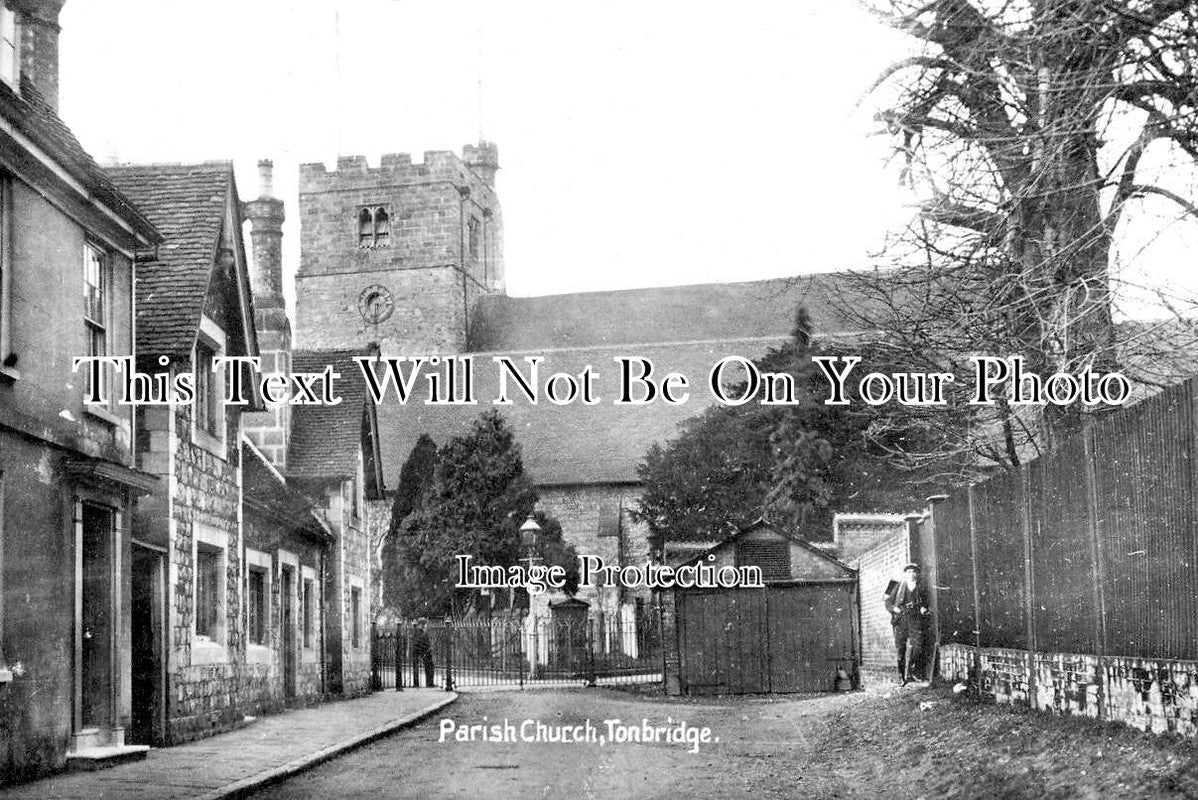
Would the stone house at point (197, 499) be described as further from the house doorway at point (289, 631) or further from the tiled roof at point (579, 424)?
the tiled roof at point (579, 424)

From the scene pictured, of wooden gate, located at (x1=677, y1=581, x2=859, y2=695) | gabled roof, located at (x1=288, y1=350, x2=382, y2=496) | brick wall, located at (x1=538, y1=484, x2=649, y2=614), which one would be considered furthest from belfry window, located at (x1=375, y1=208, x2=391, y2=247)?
wooden gate, located at (x1=677, y1=581, x2=859, y2=695)

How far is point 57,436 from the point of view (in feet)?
37.8

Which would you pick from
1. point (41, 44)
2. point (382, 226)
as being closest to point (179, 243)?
point (41, 44)

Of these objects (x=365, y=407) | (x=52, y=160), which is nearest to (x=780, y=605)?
(x=365, y=407)

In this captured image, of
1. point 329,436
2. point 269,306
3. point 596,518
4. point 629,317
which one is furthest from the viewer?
point 629,317

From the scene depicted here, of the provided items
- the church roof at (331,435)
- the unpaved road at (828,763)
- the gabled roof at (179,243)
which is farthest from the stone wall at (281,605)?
the unpaved road at (828,763)

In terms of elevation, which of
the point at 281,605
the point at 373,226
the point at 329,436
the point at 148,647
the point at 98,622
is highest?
the point at 373,226

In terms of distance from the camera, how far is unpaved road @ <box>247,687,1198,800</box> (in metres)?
8.04

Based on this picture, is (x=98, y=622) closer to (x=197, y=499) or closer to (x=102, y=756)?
(x=102, y=756)

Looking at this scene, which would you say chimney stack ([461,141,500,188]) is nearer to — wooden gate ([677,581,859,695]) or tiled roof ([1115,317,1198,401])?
wooden gate ([677,581,859,695])

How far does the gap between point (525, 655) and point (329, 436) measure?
39.2 ft

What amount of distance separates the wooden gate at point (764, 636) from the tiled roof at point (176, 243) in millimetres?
10860

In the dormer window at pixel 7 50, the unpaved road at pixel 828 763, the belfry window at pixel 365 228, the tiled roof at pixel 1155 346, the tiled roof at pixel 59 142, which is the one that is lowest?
the unpaved road at pixel 828 763

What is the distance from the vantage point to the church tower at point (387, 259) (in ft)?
215
